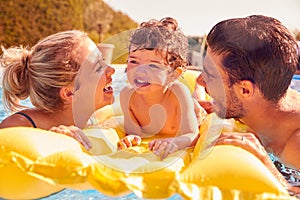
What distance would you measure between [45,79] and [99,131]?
1.42ft

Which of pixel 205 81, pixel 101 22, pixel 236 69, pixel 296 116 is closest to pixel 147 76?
pixel 205 81

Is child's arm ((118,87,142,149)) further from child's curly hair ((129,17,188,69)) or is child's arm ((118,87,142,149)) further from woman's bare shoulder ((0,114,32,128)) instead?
woman's bare shoulder ((0,114,32,128))

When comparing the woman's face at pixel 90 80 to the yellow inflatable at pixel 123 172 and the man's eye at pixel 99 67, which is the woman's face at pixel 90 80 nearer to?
the man's eye at pixel 99 67

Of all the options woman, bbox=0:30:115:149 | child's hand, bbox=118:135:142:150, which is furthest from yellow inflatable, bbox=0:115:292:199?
woman, bbox=0:30:115:149

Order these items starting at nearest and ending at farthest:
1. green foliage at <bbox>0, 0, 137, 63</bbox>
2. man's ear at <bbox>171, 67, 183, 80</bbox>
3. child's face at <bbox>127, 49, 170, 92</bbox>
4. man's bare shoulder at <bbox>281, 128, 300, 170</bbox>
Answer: man's bare shoulder at <bbox>281, 128, 300, 170</bbox>
child's face at <bbox>127, 49, 170, 92</bbox>
man's ear at <bbox>171, 67, 183, 80</bbox>
green foliage at <bbox>0, 0, 137, 63</bbox>

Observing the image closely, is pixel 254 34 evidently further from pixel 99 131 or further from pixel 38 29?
pixel 38 29

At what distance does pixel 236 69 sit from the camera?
2.85 meters

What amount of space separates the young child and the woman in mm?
229

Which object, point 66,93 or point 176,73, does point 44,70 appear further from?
point 176,73

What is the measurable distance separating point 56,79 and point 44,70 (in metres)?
0.08

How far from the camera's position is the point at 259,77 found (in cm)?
282

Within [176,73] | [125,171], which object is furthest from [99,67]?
[125,171]

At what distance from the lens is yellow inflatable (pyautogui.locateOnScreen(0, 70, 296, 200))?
6.66 ft

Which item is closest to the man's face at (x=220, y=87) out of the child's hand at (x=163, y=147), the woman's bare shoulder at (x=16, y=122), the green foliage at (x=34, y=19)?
the child's hand at (x=163, y=147)
